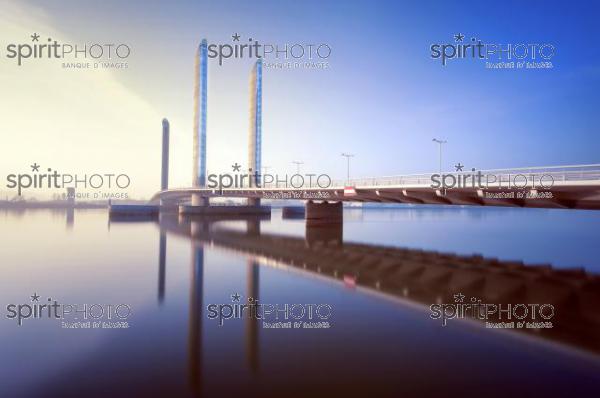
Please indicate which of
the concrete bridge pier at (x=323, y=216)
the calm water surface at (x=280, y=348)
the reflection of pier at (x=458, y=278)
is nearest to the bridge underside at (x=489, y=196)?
the reflection of pier at (x=458, y=278)

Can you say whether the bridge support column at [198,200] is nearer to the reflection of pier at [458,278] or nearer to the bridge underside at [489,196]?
the bridge underside at [489,196]

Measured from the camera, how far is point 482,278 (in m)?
19.0

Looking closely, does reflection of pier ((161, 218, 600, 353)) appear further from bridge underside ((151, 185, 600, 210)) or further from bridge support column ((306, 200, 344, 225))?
bridge support column ((306, 200, 344, 225))

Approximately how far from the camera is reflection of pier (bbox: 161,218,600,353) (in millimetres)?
12414

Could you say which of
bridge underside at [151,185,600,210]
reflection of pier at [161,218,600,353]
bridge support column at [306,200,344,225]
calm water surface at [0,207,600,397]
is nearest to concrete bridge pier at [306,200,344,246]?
bridge support column at [306,200,344,225]

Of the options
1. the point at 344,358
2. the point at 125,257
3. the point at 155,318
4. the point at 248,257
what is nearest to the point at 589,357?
the point at 344,358

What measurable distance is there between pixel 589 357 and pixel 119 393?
484 inches

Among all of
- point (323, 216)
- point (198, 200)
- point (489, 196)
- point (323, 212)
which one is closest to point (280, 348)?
point (489, 196)

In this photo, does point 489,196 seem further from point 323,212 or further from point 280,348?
point 323,212

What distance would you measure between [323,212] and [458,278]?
34638 millimetres

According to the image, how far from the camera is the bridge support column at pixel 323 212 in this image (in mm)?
52469

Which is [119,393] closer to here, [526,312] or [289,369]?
[289,369]

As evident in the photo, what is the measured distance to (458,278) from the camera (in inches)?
746

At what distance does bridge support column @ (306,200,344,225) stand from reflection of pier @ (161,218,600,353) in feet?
69.0
